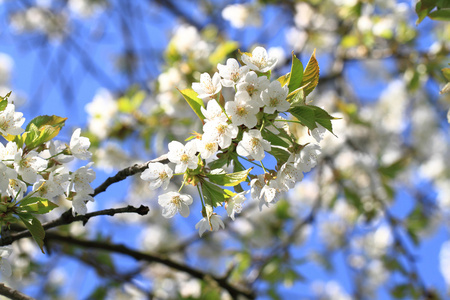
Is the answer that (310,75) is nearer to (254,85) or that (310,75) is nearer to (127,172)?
(254,85)

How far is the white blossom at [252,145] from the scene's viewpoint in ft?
3.09

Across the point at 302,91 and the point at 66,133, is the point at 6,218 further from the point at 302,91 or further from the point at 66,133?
the point at 66,133

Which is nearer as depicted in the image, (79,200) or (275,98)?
(275,98)

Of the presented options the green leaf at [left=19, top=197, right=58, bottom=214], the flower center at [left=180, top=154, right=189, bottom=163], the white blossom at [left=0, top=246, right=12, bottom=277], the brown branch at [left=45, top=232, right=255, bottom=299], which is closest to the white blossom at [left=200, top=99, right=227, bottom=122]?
the flower center at [left=180, top=154, right=189, bottom=163]

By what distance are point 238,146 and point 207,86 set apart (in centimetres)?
18

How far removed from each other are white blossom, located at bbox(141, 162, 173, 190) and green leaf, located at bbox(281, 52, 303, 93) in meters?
0.37

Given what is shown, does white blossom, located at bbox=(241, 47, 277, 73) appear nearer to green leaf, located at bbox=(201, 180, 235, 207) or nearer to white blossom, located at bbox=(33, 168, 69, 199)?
green leaf, located at bbox=(201, 180, 235, 207)

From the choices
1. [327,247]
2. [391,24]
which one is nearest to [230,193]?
[391,24]

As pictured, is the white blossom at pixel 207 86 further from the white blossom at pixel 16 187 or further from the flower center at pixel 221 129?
the white blossom at pixel 16 187

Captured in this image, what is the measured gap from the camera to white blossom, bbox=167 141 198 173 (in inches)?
38.5

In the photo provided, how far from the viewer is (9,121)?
3.29 ft

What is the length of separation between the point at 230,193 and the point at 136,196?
3.95 meters

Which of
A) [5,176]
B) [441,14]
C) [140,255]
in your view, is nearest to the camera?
[5,176]

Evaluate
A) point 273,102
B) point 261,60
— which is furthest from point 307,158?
point 261,60
